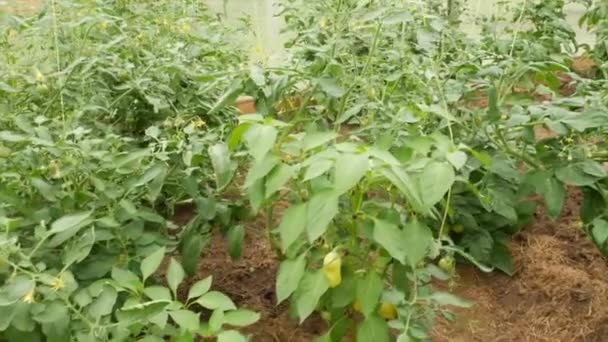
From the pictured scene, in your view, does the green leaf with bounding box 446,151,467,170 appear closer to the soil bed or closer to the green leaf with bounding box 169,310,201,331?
the green leaf with bounding box 169,310,201,331

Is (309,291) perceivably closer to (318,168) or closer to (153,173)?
(318,168)

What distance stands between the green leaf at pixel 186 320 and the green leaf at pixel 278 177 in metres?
0.24

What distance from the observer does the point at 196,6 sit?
2426 mm

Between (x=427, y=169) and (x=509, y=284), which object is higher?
(x=427, y=169)

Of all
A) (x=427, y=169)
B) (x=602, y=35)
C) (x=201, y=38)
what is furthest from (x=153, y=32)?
(x=602, y=35)

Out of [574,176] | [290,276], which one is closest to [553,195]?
[574,176]

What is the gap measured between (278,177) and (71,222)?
15.4 inches

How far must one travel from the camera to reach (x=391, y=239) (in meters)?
1.18

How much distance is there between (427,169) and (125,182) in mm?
643

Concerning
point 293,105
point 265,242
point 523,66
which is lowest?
point 265,242

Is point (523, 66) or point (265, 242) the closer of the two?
point (523, 66)

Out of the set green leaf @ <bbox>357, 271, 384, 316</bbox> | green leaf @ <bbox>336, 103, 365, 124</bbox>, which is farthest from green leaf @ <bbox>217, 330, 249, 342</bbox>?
green leaf @ <bbox>336, 103, 365, 124</bbox>

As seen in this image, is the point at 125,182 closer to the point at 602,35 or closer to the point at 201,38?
the point at 201,38

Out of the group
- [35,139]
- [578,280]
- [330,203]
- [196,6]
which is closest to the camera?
[330,203]
